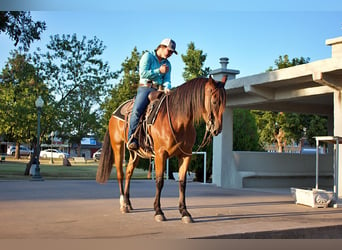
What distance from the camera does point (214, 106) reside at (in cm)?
587

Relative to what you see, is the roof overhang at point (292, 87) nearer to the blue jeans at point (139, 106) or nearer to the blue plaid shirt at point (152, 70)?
the blue plaid shirt at point (152, 70)

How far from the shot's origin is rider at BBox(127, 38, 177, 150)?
6909mm

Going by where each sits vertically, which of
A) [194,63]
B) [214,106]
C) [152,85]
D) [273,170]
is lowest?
[273,170]

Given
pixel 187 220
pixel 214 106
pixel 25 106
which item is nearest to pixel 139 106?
pixel 214 106

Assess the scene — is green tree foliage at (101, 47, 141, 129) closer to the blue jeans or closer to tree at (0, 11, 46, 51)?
tree at (0, 11, 46, 51)

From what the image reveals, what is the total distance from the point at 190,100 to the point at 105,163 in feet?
8.93

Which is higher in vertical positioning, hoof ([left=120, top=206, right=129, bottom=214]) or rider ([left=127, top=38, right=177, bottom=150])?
rider ([left=127, top=38, right=177, bottom=150])

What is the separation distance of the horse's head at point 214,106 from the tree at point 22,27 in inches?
375

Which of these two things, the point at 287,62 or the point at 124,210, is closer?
the point at 124,210

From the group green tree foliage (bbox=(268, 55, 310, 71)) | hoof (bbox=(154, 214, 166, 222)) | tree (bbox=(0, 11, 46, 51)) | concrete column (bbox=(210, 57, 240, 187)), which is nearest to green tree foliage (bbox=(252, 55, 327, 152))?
green tree foliage (bbox=(268, 55, 310, 71))

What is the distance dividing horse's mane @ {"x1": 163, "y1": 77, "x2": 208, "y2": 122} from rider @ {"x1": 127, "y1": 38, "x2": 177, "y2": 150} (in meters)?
0.47

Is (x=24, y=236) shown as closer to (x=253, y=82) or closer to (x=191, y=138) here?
(x=191, y=138)

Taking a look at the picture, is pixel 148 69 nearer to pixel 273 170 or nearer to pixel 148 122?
pixel 148 122

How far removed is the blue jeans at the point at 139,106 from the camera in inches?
271
